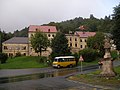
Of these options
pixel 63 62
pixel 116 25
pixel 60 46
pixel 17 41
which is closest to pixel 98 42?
pixel 60 46

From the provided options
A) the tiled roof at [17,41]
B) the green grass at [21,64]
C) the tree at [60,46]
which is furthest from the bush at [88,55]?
the tiled roof at [17,41]

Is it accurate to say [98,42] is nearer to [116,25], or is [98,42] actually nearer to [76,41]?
[76,41]

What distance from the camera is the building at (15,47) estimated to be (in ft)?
375

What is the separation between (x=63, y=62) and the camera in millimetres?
62750

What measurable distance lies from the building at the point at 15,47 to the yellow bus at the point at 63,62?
178 feet

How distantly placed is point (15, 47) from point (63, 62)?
183 feet

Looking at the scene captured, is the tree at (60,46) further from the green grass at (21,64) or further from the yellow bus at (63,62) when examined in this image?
the yellow bus at (63,62)

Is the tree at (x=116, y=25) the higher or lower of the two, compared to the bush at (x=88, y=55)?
higher

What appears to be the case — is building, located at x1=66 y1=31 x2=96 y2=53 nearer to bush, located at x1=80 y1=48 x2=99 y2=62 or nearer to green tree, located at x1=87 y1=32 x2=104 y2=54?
green tree, located at x1=87 y1=32 x2=104 y2=54

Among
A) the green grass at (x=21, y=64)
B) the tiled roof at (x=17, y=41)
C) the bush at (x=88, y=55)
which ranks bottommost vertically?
the green grass at (x=21, y=64)

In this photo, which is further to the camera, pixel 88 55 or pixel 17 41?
pixel 17 41

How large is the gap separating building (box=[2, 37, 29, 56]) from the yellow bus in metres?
54.1

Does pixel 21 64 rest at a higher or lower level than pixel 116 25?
lower

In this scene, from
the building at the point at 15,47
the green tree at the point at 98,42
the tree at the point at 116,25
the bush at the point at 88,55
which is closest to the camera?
the tree at the point at 116,25
